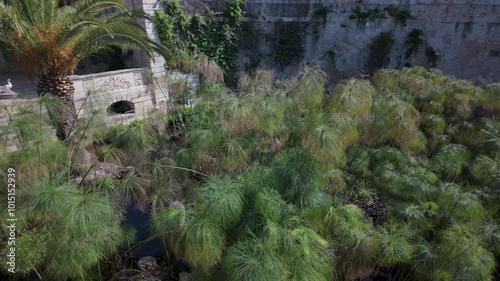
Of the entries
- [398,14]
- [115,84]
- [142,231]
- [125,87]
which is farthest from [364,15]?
[142,231]

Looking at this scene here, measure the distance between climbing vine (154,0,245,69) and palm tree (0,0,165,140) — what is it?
13.2 ft

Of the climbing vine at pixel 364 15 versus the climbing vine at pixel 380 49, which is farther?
the climbing vine at pixel 380 49

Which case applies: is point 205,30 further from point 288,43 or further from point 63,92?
point 63,92

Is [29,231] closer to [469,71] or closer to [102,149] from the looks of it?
[102,149]

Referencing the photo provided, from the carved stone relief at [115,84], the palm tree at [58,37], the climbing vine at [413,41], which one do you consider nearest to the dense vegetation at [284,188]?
the palm tree at [58,37]

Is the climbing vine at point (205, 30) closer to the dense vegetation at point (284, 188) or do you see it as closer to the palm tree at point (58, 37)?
the palm tree at point (58, 37)

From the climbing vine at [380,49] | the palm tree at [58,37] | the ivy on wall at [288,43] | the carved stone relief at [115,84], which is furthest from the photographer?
the ivy on wall at [288,43]

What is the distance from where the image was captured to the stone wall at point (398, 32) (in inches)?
443

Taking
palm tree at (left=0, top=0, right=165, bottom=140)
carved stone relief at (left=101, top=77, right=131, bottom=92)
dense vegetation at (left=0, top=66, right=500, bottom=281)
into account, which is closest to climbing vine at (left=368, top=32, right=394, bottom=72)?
dense vegetation at (left=0, top=66, right=500, bottom=281)

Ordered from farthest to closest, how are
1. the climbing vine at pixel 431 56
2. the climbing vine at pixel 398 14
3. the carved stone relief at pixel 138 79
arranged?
1. the climbing vine at pixel 431 56
2. the climbing vine at pixel 398 14
3. the carved stone relief at pixel 138 79

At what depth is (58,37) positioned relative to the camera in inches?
238

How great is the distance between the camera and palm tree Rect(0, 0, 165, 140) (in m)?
5.89

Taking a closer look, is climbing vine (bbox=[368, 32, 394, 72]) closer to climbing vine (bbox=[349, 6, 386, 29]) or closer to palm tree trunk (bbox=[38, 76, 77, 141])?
climbing vine (bbox=[349, 6, 386, 29])

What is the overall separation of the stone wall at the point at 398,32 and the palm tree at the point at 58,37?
21.9 ft
